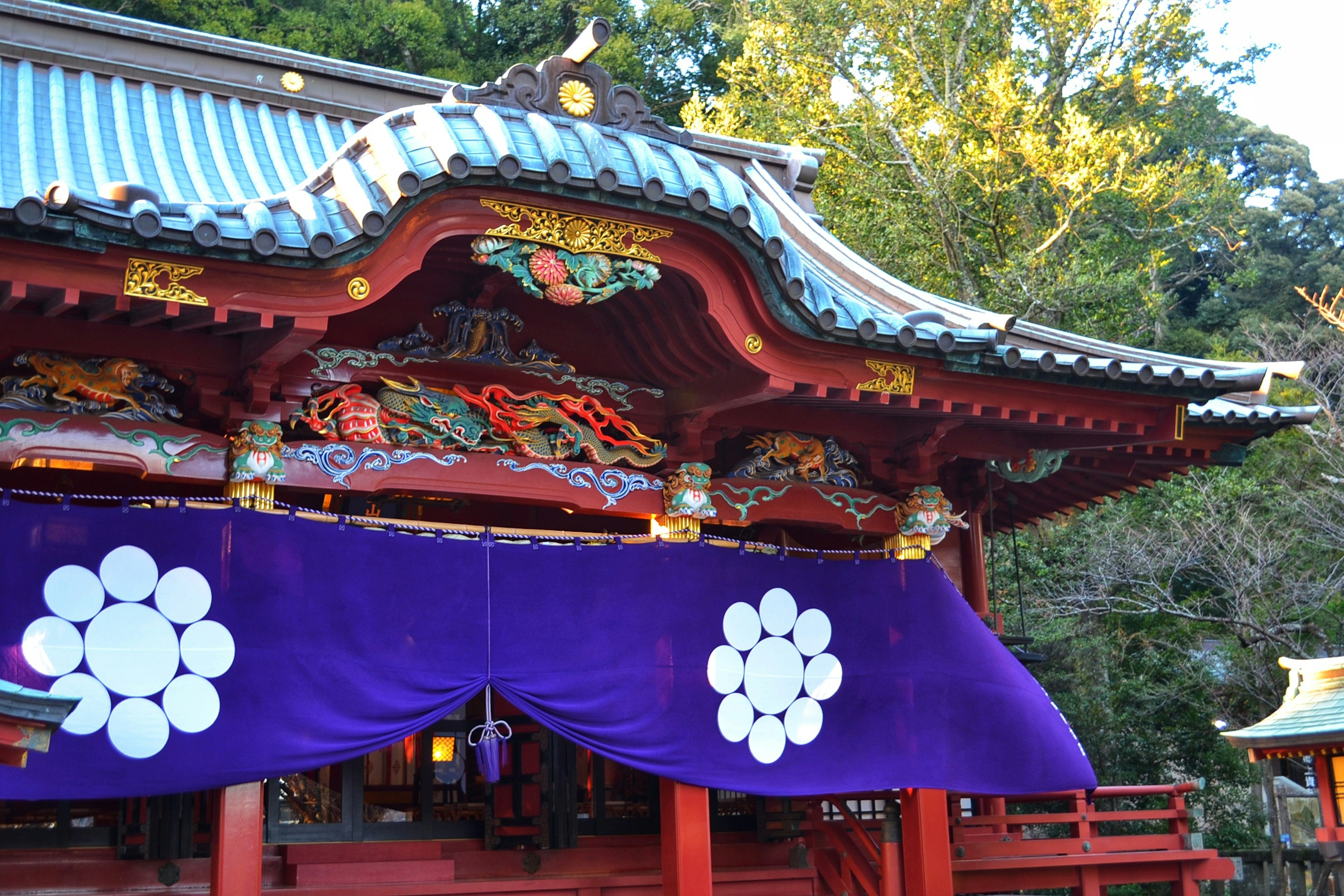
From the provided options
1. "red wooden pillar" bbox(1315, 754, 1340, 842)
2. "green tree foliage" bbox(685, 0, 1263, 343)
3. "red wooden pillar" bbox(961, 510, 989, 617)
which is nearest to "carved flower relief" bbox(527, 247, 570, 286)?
"red wooden pillar" bbox(961, 510, 989, 617)

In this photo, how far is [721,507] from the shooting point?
7.55 m

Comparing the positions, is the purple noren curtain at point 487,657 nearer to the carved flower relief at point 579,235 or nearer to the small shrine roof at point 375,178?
the small shrine roof at point 375,178

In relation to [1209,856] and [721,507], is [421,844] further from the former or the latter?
[1209,856]

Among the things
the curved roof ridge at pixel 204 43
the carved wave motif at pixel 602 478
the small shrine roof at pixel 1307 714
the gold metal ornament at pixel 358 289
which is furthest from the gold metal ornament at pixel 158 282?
the small shrine roof at pixel 1307 714

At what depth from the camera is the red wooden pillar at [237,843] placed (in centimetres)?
584

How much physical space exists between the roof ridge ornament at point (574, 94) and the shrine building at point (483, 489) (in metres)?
0.02

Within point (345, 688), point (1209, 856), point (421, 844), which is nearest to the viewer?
point (345, 688)

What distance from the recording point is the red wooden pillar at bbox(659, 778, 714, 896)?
6.92m

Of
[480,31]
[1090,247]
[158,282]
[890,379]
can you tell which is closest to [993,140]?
[1090,247]

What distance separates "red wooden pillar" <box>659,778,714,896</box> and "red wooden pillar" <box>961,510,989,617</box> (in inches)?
122

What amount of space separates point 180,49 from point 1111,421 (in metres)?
6.57

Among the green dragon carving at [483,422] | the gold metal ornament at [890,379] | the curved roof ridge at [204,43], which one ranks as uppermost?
the curved roof ridge at [204,43]

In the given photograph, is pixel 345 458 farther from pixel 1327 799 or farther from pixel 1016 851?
pixel 1327 799

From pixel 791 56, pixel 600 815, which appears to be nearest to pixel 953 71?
pixel 791 56
